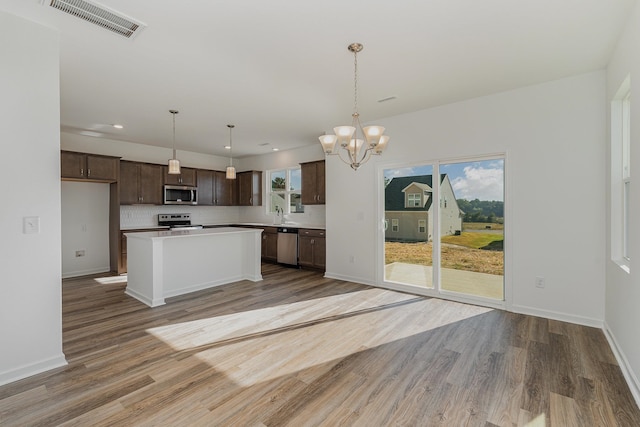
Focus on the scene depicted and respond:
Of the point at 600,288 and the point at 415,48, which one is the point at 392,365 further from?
the point at 415,48

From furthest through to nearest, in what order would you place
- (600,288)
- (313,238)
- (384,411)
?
(313,238)
(600,288)
(384,411)

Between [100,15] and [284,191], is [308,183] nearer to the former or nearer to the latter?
[284,191]

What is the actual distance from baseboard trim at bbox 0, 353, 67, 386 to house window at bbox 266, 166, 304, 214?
16.9ft

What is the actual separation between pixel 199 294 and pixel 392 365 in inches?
122

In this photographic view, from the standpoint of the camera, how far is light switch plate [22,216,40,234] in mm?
2268

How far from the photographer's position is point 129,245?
4.46 meters

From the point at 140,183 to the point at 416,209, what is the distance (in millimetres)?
5561

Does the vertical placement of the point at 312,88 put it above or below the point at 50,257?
above

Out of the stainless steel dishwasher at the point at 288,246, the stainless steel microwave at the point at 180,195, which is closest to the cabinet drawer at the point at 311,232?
the stainless steel dishwasher at the point at 288,246

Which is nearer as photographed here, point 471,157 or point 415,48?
point 415,48

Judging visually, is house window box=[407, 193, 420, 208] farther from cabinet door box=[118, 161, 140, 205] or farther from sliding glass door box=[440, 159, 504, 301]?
cabinet door box=[118, 161, 140, 205]

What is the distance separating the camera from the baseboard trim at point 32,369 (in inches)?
85.9

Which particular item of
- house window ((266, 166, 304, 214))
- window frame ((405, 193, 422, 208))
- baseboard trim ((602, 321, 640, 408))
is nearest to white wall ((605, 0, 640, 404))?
baseboard trim ((602, 321, 640, 408))

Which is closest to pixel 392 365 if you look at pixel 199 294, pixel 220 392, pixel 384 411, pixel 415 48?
pixel 384 411
